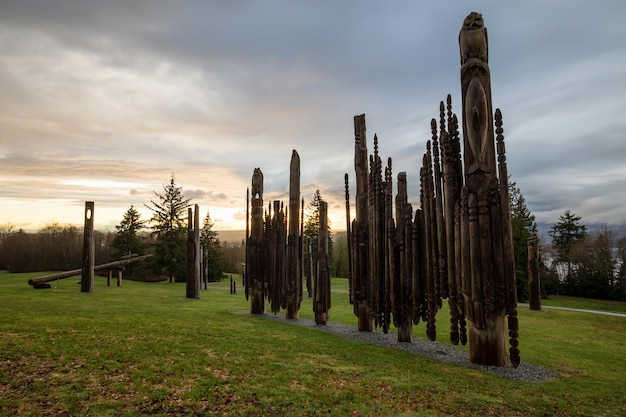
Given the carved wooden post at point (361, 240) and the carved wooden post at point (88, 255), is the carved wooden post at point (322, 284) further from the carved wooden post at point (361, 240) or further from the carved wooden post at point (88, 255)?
the carved wooden post at point (88, 255)

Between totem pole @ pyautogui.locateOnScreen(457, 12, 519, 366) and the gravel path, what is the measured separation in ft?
0.78

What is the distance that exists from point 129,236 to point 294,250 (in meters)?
33.1

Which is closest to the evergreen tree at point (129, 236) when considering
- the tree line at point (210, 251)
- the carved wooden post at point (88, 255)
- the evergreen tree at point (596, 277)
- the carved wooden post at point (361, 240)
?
the tree line at point (210, 251)

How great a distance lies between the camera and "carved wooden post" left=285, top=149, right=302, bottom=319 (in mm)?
13219

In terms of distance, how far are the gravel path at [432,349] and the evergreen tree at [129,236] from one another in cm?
3267

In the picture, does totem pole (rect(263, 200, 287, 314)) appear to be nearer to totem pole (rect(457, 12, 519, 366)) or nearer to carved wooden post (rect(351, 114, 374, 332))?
carved wooden post (rect(351, 114, 374, 332))

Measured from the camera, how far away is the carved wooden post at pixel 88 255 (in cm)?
1825

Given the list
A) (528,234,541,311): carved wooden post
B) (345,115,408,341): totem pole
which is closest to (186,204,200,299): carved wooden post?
(345,115,408,341): totem pole

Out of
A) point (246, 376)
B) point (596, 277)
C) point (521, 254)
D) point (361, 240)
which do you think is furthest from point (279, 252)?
point (596, 277)

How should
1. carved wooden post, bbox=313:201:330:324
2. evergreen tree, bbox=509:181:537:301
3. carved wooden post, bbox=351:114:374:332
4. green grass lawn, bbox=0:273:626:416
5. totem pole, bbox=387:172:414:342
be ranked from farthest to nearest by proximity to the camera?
evergreen tree, bbox=509:181:537:301 → carved wooden post, bbox=313:201:330:324 → carved wooden post, bbox=351:114:374:332 → totem pole, bbox=387:172:414:342 → green grass lawn, bbox=0:273:626:416

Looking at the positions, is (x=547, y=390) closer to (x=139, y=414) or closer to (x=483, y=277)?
(x=483, y=277)

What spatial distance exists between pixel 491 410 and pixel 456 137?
5.34 meters

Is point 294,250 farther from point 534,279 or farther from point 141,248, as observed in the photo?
point 141,248

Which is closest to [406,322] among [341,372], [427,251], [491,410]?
[427,251]
